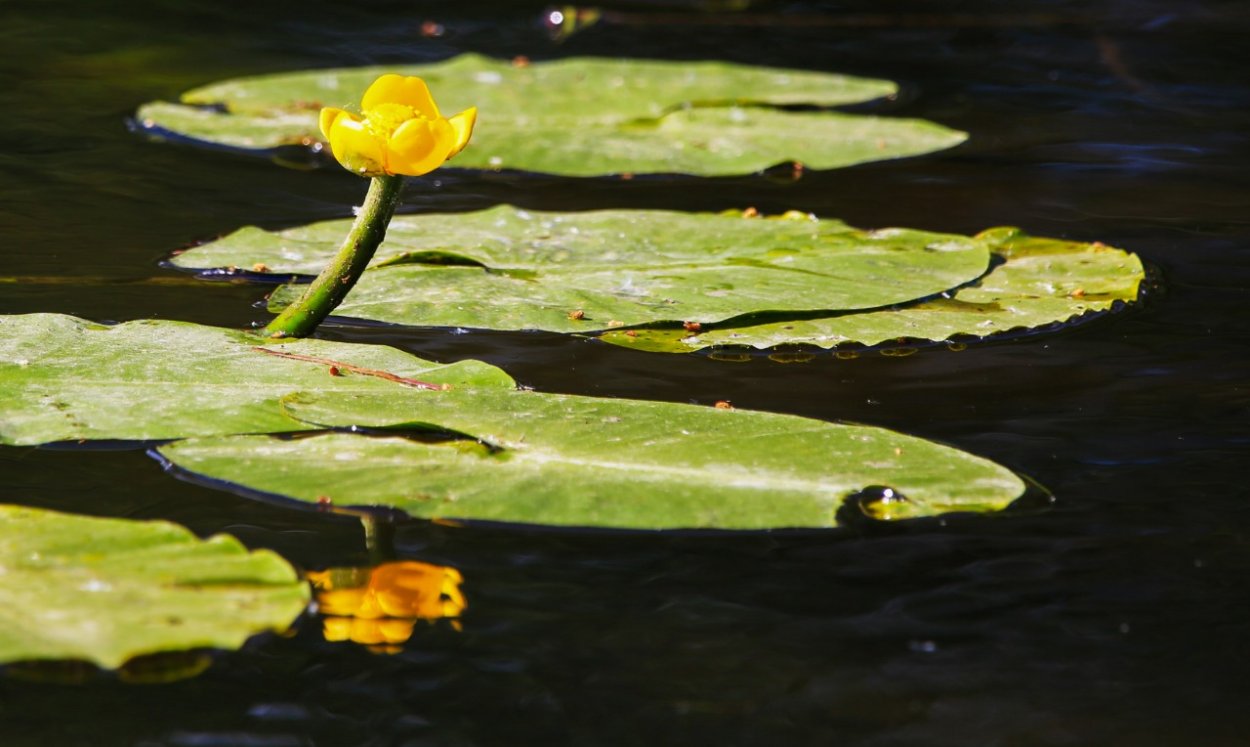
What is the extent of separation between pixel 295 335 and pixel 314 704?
754 mm

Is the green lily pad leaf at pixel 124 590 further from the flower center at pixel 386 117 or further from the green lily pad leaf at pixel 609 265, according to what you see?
the green lily pad leaf at pixel 609 265

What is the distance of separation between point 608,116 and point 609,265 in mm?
1451

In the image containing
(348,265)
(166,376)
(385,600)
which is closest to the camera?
(385,600)

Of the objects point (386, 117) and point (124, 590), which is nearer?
point (124, 590)

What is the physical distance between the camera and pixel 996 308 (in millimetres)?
2162

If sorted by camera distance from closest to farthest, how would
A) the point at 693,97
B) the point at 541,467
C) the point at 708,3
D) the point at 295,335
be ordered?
1. the point at 541,467
2. the point at 295,335
3. the point at 693,97
4. the point at 708,3

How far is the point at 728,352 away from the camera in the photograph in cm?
202

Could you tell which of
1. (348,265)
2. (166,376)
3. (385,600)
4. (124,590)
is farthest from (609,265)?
(124,590)

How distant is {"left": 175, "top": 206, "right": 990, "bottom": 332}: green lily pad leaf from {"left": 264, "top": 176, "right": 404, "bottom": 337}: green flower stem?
0.22 meters

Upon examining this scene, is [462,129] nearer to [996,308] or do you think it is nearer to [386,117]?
[386,117]

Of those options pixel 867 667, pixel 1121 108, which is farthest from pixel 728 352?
pixel 1121 108

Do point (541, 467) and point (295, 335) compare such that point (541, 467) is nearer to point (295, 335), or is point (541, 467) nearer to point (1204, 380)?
point (295, 335)

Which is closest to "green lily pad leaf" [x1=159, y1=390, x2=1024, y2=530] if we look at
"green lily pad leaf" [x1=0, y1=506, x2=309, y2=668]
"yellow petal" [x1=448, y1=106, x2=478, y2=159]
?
"green lily pad leaf" [x1=0, y1=506, x2=309, y2=668]

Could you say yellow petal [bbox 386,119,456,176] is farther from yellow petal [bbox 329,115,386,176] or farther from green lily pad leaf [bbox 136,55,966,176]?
green lily pad leaf [bbox 136,55,966,176]
